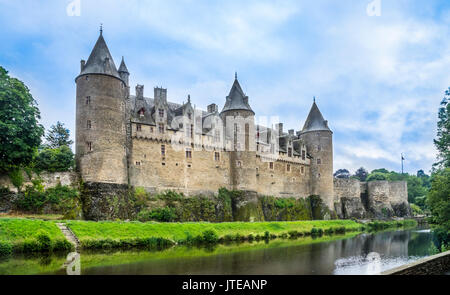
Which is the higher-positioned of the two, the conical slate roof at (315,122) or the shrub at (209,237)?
the conical slate roof at (315,122)

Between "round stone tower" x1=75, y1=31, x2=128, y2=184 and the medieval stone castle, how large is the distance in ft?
0.24

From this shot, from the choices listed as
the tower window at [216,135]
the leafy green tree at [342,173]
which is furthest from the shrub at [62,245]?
the leafy green tree at [342,173]

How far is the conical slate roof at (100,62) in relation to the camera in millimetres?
29922

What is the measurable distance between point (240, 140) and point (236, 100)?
14.1 feet

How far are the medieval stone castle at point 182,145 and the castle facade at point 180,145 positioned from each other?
0.25 ft

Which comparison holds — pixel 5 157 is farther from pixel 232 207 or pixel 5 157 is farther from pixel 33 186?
pixel 232 207

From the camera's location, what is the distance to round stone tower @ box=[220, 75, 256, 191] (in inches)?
1560

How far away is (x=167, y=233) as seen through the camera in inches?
1027

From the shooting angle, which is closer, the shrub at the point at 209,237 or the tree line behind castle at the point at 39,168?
the tree line behind castle at the point at 39,168

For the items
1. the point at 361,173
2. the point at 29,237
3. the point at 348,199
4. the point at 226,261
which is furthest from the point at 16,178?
the point at 361,173

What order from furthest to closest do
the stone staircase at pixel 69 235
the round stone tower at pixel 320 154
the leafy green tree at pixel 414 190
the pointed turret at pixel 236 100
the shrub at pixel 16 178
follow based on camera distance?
the leafy green tree at pixel 414 190, the round stone tower at pixel 320 154, the pointed turret at pixel 236 100, the shrub at pixel 16 178, the stone staircase at pixel 69 235

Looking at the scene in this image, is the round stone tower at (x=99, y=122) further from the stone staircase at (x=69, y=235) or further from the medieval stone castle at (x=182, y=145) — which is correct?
the stone staircase at (x=69, y=235)

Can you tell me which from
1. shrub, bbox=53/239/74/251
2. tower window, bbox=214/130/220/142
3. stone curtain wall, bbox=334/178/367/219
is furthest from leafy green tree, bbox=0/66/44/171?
stone curtain wall, bbox=334/178/367/219
